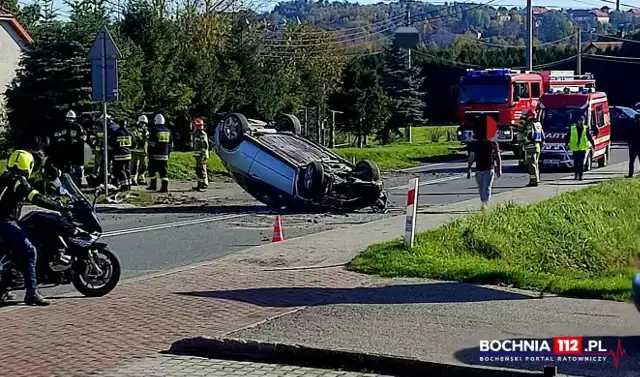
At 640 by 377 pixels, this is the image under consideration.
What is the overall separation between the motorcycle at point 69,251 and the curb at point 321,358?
2.85 m

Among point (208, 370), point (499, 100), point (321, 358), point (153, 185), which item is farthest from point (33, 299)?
point (499, 100)

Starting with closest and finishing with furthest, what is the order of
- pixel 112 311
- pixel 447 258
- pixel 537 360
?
pixel 537 360
pixel 112 311
pixel 447 258

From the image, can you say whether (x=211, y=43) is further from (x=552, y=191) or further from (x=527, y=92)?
(x=552, y=191)

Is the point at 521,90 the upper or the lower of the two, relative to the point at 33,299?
upper

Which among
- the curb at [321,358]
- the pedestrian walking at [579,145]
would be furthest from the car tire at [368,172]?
the curb at [321,358]

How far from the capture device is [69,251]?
11.3 meters

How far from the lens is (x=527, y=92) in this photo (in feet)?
133

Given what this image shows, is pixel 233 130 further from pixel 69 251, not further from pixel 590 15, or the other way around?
pixel 590 15

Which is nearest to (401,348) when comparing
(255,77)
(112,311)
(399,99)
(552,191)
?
(112,311)

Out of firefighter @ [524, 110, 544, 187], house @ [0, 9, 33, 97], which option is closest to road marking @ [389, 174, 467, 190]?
firefighter @ [524, 110, 544, 187]

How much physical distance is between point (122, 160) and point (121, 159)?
0.17 feet

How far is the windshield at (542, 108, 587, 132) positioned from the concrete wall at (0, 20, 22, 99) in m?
21.9

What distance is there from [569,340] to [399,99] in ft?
150

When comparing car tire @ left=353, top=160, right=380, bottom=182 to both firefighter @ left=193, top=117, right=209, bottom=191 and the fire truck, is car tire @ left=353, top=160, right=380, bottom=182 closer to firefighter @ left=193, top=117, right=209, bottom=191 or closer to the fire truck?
firefighter @ left=193, top=117, right=209, bottom=191
